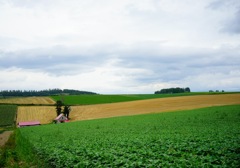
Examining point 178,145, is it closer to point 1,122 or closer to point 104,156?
point 104,156

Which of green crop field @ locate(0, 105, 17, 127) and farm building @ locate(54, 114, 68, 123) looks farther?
green crop field @ locate(0, 105, 17, 127)

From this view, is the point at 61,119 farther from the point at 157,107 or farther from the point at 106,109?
the point at 157,107

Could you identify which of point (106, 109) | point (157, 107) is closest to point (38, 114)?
point (106, 109)

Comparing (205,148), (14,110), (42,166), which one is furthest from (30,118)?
(205,148)

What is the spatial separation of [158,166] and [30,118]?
75.0 meters

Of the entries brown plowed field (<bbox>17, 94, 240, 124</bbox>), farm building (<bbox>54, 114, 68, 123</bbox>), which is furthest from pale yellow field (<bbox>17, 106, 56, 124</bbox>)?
farm building (<bbox>54, 114, 68, 123</bbox>)

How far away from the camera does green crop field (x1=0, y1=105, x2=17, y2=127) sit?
246ft

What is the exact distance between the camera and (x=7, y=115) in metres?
82.2

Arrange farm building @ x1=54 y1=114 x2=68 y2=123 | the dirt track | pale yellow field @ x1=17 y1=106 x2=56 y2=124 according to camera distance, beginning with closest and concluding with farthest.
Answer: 1. the dirt track
2. farm building @ x1=54 y1=114 x2=68 y2=123
3. pale yellow field @ x1=17 y1=106 x2=56 y2=124

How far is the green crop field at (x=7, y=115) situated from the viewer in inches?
2955

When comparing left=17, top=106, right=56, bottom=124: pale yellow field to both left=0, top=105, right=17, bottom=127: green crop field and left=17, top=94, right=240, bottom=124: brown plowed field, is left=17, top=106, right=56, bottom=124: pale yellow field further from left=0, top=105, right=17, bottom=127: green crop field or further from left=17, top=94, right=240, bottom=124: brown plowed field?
left=0, top=105, right=17, bottom=127: green crop field

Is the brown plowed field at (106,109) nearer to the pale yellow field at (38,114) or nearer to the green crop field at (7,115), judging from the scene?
the pale yellow field at (38,114)

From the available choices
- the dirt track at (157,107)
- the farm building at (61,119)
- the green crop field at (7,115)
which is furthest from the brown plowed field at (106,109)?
the farm building at (61,119)

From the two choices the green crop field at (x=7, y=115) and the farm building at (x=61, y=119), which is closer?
the farm building at (x=61, y=119)
